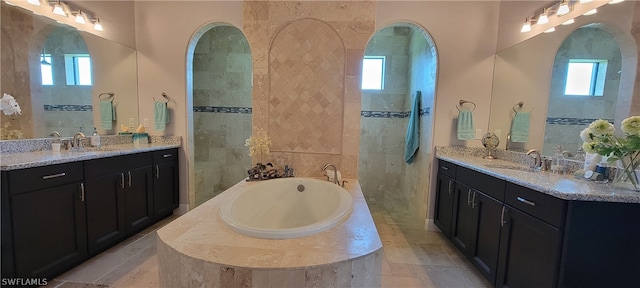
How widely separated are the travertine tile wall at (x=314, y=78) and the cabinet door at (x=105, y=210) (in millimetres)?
1422

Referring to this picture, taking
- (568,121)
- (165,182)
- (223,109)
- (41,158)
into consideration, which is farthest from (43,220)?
(568,121)

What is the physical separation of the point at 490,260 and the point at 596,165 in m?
0.93

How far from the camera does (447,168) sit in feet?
8.85

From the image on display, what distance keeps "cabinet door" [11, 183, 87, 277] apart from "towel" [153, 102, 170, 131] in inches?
48.9

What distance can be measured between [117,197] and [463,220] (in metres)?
3.17

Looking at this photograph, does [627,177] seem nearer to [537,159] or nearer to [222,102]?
[537,159]

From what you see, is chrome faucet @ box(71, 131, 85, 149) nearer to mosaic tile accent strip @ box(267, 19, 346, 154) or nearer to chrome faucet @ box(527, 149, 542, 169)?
mosaic tile accent strip @ box(267, 19, 346, 154)

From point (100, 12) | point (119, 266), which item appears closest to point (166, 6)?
point (100, 12)

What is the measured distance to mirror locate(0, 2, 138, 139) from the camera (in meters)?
2.06

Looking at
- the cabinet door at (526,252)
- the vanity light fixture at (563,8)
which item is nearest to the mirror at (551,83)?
the vanity light fixture at (563,8)

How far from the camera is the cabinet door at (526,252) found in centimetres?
137

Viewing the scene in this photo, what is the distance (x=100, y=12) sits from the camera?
9.10 ft

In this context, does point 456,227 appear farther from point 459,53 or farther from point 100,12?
point 100,12

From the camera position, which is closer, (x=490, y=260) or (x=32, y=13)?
(x=490, y=260)
